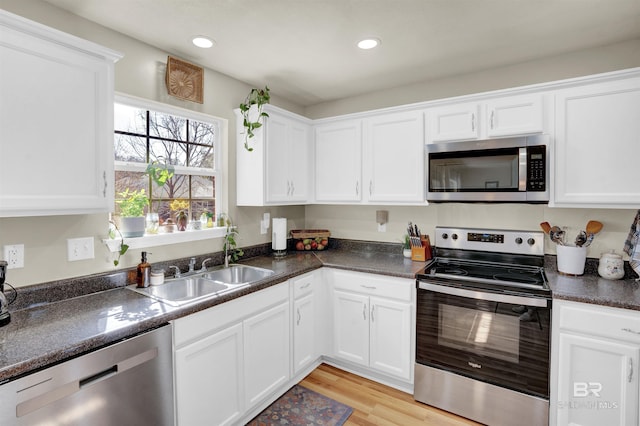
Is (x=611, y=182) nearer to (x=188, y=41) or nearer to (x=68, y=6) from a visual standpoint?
(x=188, y=41)

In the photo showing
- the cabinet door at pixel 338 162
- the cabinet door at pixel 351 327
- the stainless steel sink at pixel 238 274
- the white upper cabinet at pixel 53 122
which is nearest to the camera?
the white upper cabinet at pixel 53 122

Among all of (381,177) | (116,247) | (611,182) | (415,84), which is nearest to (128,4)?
(116,247)

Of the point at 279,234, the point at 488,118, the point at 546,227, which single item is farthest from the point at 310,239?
the point at 546,227

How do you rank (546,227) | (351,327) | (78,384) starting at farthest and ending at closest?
1. (351,327)
2. (546,227)
3. (78,384)

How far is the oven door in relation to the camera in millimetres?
1928

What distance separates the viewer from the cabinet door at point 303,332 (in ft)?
8.11

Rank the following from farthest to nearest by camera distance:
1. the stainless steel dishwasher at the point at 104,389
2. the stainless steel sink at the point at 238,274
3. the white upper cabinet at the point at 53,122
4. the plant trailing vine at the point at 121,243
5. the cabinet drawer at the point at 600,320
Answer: the stainless steel sink at the point at 238,274
the plant trailing vine at the point at 121,243
the cabinet drawer at the point at 600,320
the white upper cabinet at the point at 53,122
the stainless steel dishwasher at the point at 104,389

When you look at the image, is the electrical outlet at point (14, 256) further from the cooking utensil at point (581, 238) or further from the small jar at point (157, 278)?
the cooking utensil at point (581, 238)

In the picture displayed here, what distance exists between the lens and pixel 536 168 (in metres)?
2.17

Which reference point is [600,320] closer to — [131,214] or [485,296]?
[485,296]

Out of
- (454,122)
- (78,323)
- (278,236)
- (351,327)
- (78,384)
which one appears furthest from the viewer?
(278,236)

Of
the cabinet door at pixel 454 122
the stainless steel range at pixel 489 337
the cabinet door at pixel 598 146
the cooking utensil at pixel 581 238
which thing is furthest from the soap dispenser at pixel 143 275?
the cooking utensil at pixel 581 238

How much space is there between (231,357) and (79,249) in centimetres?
106

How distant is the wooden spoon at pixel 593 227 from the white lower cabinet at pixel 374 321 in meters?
1.25
